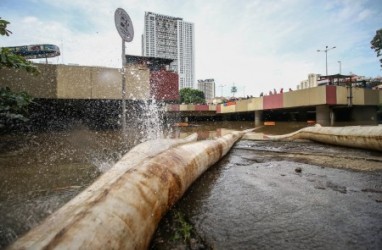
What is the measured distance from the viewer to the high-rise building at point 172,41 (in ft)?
295

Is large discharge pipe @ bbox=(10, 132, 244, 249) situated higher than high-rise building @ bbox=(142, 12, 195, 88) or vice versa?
high-rise building @ bbox=(142, 12, 195, 88)

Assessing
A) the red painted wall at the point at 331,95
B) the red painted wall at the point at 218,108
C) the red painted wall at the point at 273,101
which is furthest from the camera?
the red painted wall at the point at 218,108

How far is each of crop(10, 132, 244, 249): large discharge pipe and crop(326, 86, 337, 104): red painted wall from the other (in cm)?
1247

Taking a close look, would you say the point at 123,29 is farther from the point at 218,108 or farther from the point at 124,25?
the point at 218,108

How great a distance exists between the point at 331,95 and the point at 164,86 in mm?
10715

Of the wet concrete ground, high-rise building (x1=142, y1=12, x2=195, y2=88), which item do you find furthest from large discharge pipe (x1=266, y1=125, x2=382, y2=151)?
high-rise building (x1=142, y1=12, x2=195, y2=88)

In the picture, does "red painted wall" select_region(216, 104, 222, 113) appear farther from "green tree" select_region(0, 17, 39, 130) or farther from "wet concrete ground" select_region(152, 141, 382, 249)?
"green tree" select_region(0, 17, 39, 130)

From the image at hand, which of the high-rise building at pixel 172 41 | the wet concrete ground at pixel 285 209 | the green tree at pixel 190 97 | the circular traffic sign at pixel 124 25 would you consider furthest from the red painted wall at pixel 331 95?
the green tree at pixel 190 97

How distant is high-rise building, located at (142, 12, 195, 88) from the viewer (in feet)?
295

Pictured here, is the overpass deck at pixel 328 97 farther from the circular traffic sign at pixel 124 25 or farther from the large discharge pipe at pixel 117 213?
the large discharge pipe at pixel 117 213

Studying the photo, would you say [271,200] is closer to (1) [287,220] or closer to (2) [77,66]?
(1) [287,220]

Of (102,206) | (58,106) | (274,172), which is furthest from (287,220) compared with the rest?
(58,106)

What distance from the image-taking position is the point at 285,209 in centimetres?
233

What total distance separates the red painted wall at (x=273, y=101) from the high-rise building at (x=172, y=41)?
189ft
